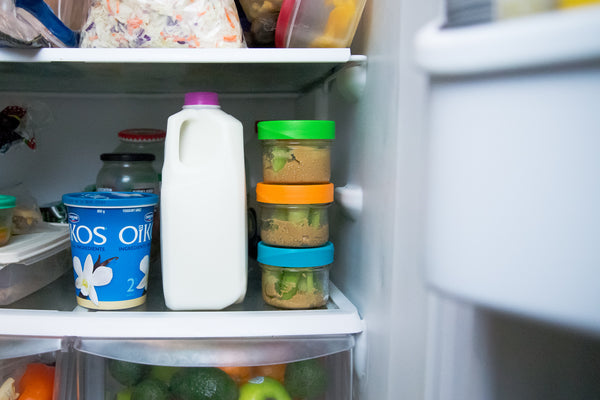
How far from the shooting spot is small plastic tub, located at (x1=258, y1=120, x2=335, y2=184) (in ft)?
2.59

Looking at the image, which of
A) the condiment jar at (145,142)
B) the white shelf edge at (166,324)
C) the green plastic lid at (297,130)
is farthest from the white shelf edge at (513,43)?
the condiment jar at (145,142)

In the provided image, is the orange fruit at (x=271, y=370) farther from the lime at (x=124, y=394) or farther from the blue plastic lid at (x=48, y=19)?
the blue plastic lid at (x=48, y=19)

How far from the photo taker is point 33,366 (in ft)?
2.55

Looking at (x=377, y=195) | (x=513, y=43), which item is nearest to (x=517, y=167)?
(x=513, y=43)

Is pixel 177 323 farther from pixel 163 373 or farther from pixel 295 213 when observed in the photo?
pixel 295 213

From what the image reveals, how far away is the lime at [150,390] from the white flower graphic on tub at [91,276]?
17 centimetres

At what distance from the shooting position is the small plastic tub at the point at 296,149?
79 centimetres

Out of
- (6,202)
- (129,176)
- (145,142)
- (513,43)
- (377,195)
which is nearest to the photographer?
(513,43)

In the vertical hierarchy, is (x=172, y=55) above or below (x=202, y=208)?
above

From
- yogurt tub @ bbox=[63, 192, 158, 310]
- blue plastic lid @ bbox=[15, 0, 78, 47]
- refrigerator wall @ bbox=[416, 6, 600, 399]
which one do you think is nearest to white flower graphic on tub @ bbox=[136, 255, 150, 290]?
yogurt tub @ bbox=[63, 192, 158, 310]

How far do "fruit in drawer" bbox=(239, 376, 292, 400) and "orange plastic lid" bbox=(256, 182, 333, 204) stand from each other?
1.06 ft

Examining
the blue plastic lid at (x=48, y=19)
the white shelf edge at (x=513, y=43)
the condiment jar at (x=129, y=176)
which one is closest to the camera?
the white shelf edge at (x=513, y=43)

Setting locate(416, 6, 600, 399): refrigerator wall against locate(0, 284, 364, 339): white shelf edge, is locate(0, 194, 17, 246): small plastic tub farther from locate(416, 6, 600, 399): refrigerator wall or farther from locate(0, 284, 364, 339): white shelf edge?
locate(416, 6, 600, 399): refrigerator wall

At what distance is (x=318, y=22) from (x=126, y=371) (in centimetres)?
71
